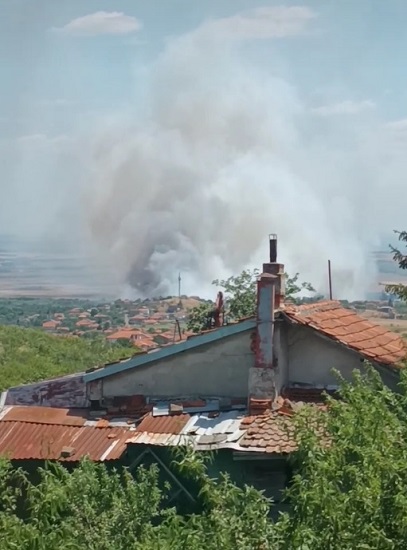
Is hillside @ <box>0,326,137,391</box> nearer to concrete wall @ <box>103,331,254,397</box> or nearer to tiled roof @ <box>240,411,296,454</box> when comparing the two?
concrete wall @ <box>103,331,254,397</box>

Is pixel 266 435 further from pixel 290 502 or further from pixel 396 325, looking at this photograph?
pixel 396 325

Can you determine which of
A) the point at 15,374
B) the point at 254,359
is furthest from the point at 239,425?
the point at 15,374

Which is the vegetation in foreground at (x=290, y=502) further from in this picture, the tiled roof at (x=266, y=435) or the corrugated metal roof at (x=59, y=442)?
the corrugated metal roof at (x=59, y=442)

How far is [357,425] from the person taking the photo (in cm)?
630

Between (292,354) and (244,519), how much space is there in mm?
5609

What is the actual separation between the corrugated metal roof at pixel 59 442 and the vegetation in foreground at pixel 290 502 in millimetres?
2242

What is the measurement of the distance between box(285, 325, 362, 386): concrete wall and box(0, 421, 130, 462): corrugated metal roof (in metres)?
2.31

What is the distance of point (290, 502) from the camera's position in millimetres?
6285

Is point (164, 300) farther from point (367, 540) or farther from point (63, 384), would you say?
point (367, 540)

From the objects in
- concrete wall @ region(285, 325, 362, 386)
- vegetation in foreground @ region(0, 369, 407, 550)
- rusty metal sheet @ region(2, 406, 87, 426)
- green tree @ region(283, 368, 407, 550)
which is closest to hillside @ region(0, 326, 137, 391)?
rusty metal sheet @ region(2, 406, 87, 426)

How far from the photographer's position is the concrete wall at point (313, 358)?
11.1m

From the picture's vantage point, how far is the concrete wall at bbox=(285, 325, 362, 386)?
11.1m

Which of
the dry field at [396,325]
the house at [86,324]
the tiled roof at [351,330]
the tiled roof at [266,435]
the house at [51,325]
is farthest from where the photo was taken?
the house at [86,324]

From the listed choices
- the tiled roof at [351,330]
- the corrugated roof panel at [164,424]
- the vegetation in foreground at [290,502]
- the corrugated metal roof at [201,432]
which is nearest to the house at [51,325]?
the tiled roof at [351,330]
